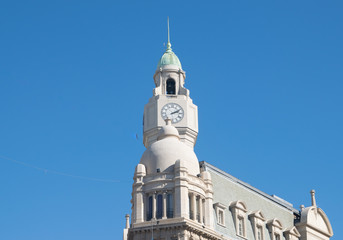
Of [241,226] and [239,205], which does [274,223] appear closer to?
[241,226]

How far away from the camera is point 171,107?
111188mm

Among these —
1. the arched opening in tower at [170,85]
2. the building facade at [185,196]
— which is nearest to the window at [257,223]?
the building facade at [185,196]

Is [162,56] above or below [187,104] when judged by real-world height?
above

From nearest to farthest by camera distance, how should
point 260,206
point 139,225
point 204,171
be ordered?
point 139,225
point 204,171
point 260,206

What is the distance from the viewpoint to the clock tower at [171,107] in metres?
110

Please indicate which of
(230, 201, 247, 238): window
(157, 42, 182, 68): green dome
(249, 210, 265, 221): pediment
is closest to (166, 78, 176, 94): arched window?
(157, 42, 182, 68): green dome

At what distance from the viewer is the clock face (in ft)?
363

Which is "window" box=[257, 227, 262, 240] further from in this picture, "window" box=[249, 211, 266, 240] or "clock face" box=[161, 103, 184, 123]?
"clock face" box=[161, 103, 184, 123]

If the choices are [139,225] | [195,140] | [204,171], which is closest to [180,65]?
[195,140]

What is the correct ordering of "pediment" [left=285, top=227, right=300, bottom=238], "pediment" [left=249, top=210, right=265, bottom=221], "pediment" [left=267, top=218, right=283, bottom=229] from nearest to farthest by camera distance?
"pediment" [left=249, top=210, right=265, bottom=221] → "pediment" [left=267, top=218, right=283, bottom=229] → "pediment" [left=285, top=227, right=300, bottom=238]

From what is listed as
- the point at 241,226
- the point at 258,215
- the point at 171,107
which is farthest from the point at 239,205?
the point at 171,107

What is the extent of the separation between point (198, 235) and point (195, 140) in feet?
64.1

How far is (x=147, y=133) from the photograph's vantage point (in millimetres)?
111188

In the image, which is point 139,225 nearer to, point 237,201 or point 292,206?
point 237,201
